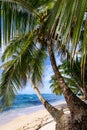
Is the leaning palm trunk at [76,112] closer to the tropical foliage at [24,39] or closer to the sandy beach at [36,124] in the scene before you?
the tropical foliage at [24,39]

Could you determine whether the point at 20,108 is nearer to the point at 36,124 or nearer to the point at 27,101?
the point at 27,101

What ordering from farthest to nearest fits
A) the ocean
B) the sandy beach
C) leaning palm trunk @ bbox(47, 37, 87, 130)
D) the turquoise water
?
the turquoise water < the ocean < the sandy beach < leaning palm trunk @ bbox(47, 37, 87, 130)

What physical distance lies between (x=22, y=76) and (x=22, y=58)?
0.50 metres

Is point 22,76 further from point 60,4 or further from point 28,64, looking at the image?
point 60,4

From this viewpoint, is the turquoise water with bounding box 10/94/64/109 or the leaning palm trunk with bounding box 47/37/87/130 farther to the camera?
the turquoise water with bounding box 10/94/64/109

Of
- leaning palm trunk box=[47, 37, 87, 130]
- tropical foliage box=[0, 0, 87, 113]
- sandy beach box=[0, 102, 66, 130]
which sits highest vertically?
tropical foliage box=[0, 0, 87, 113]

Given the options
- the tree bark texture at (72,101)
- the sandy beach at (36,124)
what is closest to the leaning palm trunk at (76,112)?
the tree bark texture at (72,101)

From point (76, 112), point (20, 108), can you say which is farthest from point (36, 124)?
point (20, 108)

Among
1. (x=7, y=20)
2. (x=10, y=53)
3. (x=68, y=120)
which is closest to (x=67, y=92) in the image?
(x=68, y=120)

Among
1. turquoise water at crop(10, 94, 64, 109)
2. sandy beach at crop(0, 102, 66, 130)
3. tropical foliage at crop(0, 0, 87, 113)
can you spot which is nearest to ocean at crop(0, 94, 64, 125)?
turquoise water at crop(10, 94, 64, 109)

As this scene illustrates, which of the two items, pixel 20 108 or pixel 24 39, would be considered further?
pixel 20 108

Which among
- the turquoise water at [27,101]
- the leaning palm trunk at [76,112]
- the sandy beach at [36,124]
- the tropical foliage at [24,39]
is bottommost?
the turquoise water at [27,101]

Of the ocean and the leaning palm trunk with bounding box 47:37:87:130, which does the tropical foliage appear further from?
the ocean

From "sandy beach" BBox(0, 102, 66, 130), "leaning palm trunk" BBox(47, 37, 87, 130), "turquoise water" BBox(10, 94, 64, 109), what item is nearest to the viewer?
"leaning palm trunk" BBox(47, 37, 87, 130)
